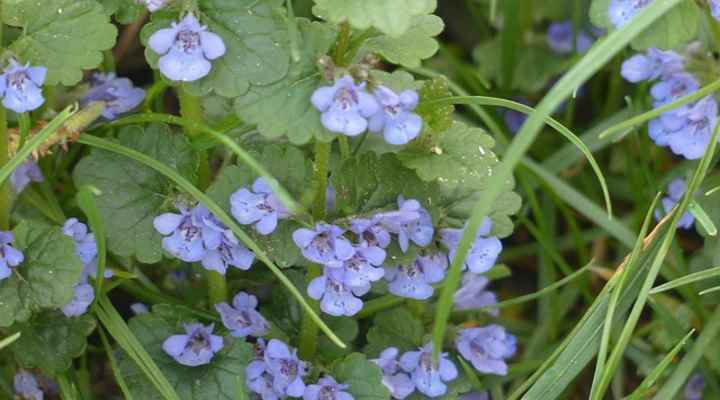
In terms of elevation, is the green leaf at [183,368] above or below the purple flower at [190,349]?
below

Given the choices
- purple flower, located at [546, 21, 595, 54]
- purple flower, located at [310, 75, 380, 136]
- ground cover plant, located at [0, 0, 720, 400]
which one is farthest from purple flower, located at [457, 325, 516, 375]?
purple flower, located at [546, 21, 595, 54]

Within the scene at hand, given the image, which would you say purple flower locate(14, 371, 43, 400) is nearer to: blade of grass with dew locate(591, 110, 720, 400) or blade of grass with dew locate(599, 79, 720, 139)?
blade of grass with dew locate(591, 110, 720, 400)

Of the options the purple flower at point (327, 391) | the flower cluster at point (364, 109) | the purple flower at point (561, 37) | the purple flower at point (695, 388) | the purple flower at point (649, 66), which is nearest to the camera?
the flower cluster at point (364, 109)

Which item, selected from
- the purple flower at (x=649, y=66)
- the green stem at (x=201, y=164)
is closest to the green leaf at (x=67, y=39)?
the green stem at (x=201, y=164)

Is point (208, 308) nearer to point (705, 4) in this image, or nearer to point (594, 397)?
point (594, 397)

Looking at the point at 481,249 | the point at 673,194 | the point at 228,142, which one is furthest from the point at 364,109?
the point at 673,194

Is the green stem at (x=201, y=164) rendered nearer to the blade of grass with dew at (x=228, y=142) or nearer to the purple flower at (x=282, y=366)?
the blade of grass with dew at (x=228, y=142)

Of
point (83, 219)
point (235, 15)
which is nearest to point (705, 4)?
point (235, 15)
